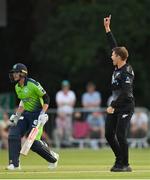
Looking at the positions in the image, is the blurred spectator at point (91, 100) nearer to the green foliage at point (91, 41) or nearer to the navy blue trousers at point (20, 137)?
the green foliage at point (91, 41)

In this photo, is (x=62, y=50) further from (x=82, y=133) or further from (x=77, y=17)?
(x=82, y=133)

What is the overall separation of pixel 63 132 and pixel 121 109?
13.2 meters

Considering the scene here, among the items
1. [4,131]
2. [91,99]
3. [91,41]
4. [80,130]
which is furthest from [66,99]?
[91,41]

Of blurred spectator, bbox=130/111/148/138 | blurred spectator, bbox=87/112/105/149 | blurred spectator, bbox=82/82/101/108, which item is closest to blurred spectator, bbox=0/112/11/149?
blurred spectator, bbox=87/112/105/149

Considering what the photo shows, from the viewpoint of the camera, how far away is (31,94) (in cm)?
1856

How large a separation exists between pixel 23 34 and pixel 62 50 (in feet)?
10.6

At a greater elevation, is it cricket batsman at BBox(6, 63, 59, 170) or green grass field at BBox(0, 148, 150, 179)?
cricket batsman at BBox(6, 63, 59, 170)

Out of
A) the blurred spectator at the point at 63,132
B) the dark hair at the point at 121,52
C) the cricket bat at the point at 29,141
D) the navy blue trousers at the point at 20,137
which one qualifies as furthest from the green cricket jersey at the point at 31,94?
the blurred spectator at the point at 63,132

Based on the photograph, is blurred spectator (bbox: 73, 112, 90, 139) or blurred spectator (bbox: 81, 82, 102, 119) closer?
blurred spectator (bbox: 73, 112, 90, 139)

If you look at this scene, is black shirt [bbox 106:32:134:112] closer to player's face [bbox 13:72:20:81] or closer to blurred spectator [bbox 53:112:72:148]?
player's face [bbox 13:72:20:81]

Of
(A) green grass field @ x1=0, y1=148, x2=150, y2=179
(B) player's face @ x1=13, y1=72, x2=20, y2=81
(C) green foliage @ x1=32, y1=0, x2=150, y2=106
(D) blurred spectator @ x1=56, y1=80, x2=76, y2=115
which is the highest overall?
(C) green foliage @ x1=32, y1=0, x2=150, y2=106

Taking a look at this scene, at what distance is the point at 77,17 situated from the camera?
35.1m

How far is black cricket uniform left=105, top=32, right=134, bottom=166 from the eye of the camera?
17.2 m

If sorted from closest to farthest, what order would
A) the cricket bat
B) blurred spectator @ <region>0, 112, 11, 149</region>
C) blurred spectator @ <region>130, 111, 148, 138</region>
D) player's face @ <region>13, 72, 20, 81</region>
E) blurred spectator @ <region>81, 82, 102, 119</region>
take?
the cricket bat < player's face @ <region>13, 72, 20, 81</region> < blurred spectator @ <region>0, 112, 11, 149</region> < blurred spectator @ <region>130, 111, 148, 138</region> < blurred spectator @ <region>81, 82, 102, 119</region>
